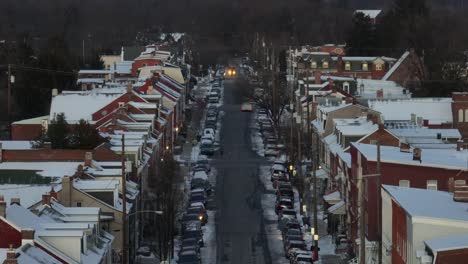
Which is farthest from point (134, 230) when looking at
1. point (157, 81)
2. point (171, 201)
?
point (157, 81)

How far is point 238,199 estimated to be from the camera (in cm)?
6141

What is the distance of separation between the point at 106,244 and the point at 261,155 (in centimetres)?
3499

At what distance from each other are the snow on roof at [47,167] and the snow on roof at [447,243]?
61.0 ft

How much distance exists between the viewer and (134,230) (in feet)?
162

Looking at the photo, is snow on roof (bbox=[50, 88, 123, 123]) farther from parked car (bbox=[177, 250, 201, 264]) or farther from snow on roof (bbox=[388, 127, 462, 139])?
parked car (bbox=[177, 250, 201, 264])

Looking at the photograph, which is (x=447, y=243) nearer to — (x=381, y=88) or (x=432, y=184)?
(x=432, y=184)

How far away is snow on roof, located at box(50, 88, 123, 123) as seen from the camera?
241 feet

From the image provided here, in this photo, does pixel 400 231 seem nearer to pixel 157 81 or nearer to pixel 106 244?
pixel 106 244

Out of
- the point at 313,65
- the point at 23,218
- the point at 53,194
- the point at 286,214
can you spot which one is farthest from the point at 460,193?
the point at 313,65

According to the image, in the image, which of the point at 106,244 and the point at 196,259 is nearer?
the point at 106,244

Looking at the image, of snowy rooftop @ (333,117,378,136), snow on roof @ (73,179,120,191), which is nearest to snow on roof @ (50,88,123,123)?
snowy rooftop @ (333,117,378,136)

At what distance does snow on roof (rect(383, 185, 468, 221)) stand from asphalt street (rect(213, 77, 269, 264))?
9.44 meters

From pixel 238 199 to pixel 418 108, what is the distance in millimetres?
11704

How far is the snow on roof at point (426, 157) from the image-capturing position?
44625 mm
